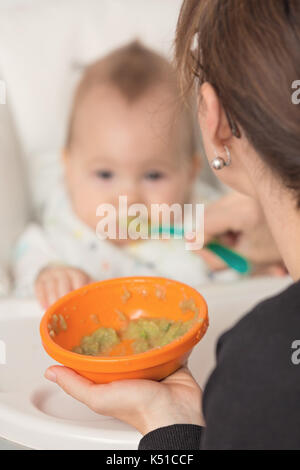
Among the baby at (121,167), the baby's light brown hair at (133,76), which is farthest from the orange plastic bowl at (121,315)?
the baby's light brown hair at (133,76)

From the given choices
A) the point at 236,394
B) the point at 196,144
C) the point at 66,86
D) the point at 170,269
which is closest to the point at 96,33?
the point at 66,86

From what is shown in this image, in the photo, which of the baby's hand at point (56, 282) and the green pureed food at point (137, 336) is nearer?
the green pureed food at point (137, 336)

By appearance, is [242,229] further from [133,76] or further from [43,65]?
[43,65]

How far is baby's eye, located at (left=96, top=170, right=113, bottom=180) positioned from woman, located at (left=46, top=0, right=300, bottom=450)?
1.83 feet

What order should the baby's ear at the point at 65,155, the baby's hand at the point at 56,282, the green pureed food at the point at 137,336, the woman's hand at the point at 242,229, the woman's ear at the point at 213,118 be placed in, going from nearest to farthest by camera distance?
the woman's ear at the point at 213,118, the green pureed food at the point at 137,336, the baby's hand at the point at 56,282, the woman's hand at the point at 242,229, the baby's ear at the point at 65,155

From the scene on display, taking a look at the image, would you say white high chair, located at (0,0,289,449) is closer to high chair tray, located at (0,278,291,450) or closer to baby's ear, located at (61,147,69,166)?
baby's ear, located at (61,147,69,166)

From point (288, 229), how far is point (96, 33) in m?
0.97

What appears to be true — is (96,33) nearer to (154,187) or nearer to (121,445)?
(154,187)

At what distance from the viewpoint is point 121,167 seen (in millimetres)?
1208

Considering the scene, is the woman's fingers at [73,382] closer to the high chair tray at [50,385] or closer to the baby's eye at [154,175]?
the high chair tray at [50,385]

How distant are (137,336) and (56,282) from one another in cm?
24

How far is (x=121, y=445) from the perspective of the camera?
66cm

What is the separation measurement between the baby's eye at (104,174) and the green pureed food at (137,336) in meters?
0.48

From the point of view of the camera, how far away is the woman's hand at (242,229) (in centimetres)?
106
